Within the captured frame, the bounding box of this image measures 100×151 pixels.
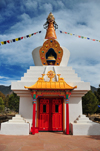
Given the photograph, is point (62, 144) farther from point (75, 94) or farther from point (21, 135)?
point (75, 94)

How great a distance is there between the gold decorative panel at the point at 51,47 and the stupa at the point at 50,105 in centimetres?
170

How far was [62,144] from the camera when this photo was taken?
17.8 ft

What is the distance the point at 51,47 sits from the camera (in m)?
11.3

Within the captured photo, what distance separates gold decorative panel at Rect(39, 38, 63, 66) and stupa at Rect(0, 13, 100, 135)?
67.1 inches

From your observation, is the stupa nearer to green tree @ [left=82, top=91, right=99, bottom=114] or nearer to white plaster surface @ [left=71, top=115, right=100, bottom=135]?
white plaster surface @ [left=71, top=115, right=100, bottom=135]

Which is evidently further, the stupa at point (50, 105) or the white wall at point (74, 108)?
the white wall at point (74, 108)

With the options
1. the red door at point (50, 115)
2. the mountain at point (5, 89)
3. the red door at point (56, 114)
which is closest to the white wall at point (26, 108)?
the red door at point (50, 115)

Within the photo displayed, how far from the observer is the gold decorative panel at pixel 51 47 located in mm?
11297

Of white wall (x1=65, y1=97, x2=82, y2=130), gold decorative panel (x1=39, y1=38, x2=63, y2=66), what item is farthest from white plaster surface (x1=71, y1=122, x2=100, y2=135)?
gold decorative panel (x1=39, y1=38, x2=63, y2=66)

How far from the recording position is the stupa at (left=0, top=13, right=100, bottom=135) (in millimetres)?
7195

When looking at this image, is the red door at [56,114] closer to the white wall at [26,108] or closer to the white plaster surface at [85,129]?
the white plaster surface at [85,129]

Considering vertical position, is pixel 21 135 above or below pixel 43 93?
below

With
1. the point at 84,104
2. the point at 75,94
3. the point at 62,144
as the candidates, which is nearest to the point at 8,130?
the point at 62,144

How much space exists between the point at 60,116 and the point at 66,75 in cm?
299
